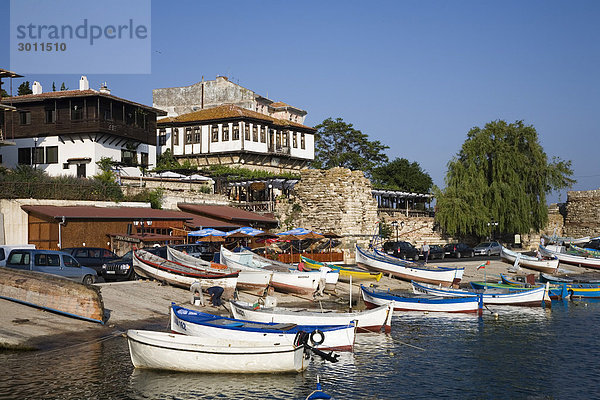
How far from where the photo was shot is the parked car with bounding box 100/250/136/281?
3222 cm

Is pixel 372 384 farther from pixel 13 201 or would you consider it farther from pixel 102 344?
pixel 13 201

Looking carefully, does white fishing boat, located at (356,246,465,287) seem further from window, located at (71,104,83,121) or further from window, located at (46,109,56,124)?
window, located at (46,109,56,124)

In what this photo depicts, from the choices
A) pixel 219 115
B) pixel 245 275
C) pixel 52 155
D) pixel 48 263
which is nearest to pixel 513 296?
pixel 245 275

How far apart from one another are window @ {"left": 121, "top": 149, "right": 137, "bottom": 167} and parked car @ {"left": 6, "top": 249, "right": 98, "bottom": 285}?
3159cm

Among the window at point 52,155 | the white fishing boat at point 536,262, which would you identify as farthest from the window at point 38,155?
the white fishing boat at point 536,262

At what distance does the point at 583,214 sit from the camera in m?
Answer: 77.6

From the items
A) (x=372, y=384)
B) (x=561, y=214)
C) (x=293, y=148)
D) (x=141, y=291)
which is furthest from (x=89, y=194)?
(x=561, y=214)

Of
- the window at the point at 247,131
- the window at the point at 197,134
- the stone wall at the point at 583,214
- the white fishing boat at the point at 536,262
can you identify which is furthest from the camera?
the stone wall at the point at 583,214

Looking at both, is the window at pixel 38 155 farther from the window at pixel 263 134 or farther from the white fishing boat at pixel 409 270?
the white fishing boat at pixel 409 270

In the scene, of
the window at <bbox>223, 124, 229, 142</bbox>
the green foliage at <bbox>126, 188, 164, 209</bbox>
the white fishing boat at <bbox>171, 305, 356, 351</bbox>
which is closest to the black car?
the green foliage at <bbox>126, 188, 164, 209</bbox>

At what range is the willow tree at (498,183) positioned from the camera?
62.5 metres

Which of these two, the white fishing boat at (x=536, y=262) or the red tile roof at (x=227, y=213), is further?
the white fishing boat at (x=536, y=262)

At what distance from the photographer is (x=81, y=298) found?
23109 mm

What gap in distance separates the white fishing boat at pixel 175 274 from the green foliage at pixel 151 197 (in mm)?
15337
